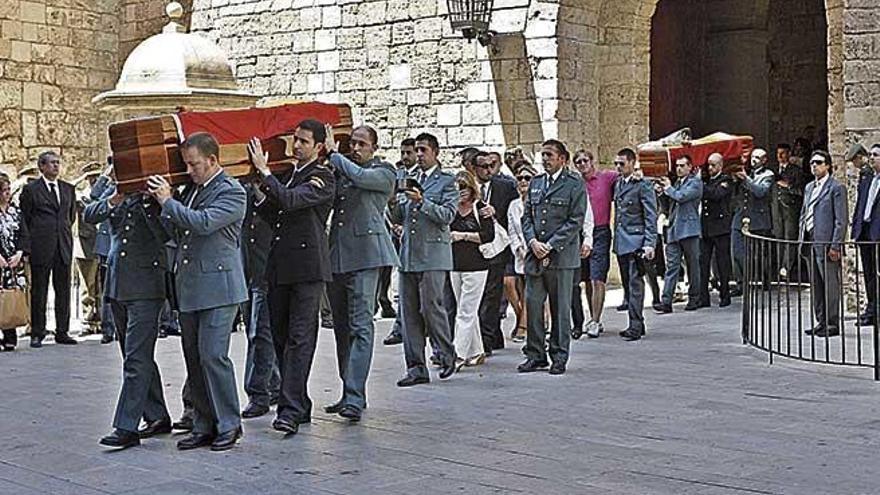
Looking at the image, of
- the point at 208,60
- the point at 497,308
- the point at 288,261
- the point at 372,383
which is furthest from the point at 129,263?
the point at 208,60

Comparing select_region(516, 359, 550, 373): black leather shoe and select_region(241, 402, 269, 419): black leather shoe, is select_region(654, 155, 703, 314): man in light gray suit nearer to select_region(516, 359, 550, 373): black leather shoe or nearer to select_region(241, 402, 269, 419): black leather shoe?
select_region(516, 359, 550, 373): black leather shoe

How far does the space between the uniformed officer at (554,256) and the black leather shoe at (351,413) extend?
1.98 metres

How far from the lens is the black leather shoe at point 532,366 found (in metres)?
8.53

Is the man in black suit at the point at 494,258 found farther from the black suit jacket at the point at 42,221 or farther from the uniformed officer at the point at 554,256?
the black suit jacket at the point at 42,221

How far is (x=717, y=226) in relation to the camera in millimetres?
12555

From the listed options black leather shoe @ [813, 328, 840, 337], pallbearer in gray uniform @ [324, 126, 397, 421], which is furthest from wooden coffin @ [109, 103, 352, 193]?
black leather shoe @ [813, 328, 840, 337]

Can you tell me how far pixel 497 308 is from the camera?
31.6 feet

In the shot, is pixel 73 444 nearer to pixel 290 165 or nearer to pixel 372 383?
pixel 290 165

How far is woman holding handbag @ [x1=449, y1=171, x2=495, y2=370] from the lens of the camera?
876 cm

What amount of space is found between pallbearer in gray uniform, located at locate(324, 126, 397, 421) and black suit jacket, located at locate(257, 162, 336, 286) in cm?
34

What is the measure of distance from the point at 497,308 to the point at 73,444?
4.00m

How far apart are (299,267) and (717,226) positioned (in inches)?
273

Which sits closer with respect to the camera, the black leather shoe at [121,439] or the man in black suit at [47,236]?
the black leather shoe at [121,439]

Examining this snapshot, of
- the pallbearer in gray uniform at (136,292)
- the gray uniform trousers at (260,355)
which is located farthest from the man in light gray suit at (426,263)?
the pallbearer in gray uniform at (136,292)
